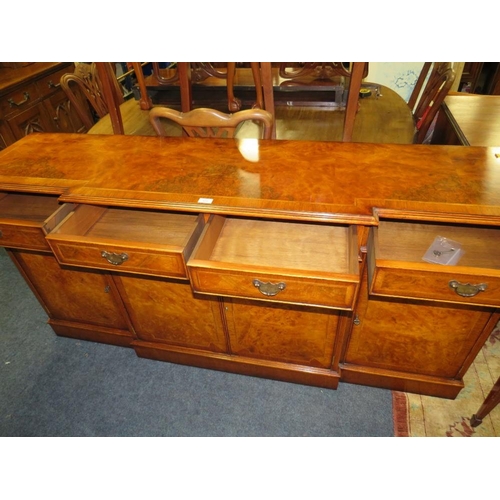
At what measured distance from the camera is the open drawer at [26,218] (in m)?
1.18

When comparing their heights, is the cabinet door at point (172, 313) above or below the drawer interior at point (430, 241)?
below

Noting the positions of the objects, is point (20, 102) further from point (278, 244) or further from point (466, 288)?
point (466, 288)

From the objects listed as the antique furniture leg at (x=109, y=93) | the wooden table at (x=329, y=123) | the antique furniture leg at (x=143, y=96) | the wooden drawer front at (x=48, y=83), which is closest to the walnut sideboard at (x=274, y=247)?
the antique furniture leg at (x=109, y=93)

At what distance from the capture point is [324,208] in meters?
1.01

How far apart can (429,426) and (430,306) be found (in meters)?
0.60

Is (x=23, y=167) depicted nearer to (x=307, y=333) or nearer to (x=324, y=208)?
(x=324, y=208)

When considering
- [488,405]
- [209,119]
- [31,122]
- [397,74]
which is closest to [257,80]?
[209,119]

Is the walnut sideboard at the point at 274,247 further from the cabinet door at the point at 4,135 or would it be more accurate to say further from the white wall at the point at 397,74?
the white wall at the point at 397,74

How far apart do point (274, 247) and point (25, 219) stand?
1.00 meters

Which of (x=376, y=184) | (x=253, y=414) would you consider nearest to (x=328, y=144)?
(x=376, y=184)

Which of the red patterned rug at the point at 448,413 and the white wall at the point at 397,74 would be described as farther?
the white wall at the point at 397,74

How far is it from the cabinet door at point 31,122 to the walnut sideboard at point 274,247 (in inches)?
62.5

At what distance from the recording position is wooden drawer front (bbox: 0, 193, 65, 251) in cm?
119

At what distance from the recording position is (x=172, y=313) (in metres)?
1.43
